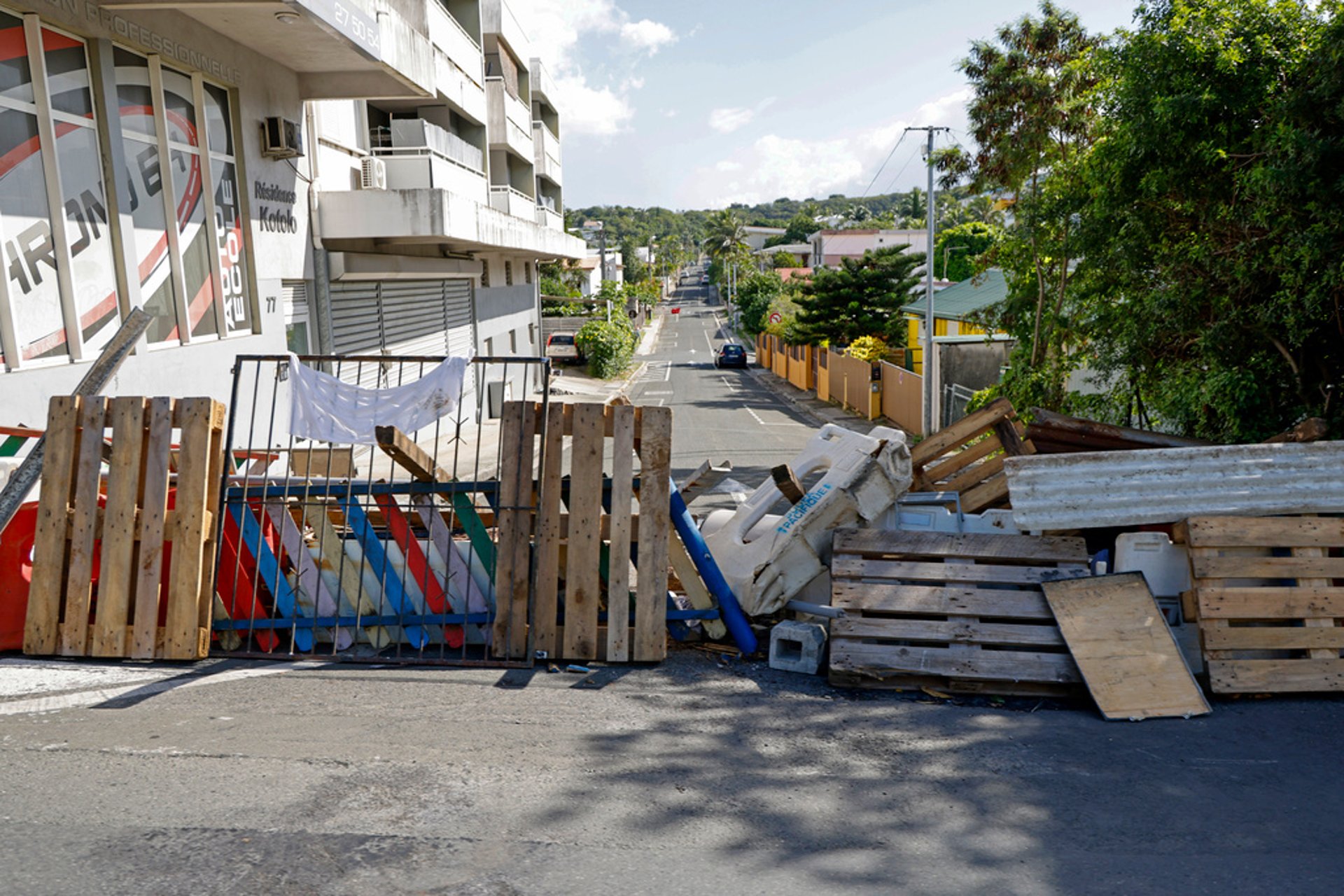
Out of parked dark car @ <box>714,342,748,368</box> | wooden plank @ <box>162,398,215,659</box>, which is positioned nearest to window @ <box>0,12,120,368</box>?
wooden plank @ <box>162,398,215,659</box>

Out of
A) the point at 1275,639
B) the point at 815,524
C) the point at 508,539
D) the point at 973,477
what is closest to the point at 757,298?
the point at 973,477

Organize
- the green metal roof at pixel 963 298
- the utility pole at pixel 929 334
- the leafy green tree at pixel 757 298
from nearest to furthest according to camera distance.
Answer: the utility pole at pixel 929 334
the green metal roof at pixel 963 298
the leafy green tree at pixel 757 298

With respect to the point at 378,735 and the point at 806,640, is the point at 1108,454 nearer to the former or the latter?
the point at 806,640

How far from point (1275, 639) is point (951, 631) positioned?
2144 millimetres

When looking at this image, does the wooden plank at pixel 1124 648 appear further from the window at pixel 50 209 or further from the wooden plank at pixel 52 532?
the window at pixel 50 209

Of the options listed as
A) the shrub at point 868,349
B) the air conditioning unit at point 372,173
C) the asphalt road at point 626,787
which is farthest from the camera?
the shrub at point 868,349

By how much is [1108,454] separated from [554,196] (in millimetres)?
38588

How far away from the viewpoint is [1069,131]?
51.7 ft

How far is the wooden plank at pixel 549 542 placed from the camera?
6.88m

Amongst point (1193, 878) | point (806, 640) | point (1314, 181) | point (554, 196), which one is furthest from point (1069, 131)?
point (554, 196)

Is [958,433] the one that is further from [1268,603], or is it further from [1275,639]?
[1275,639]

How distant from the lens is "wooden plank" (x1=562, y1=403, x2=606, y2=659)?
6.86 meters

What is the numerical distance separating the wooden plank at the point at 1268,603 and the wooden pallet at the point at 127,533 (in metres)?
6.89

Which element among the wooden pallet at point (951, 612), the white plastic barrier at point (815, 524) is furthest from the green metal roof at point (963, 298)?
the wooden pallet at point (951, 612)
